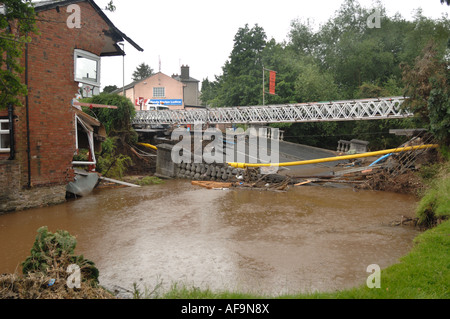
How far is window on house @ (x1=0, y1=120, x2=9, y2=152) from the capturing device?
11180mm

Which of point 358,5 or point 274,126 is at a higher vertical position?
point 358,5

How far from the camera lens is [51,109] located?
12289 mm

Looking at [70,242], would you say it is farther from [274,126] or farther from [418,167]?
[274,126]

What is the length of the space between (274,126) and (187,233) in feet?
88.7

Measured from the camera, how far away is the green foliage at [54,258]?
15.9 ft

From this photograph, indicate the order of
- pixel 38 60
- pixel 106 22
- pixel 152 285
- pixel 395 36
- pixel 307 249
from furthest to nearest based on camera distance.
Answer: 1. pixel 395 36
2. pixel 106 22
3. pixel 38 60
4. pixel 307 249
5. pixel 152 285

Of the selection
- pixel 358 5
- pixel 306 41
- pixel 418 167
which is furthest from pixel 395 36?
pixel 418 167

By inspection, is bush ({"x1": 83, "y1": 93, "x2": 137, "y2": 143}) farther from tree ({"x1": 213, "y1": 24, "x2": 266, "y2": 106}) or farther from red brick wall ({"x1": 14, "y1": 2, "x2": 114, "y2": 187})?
tree ({"x1": 213, "y1": 24, "x2": 266, "y2": 106})

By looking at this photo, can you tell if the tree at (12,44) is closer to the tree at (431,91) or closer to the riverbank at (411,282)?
the riverbank at (411,282)

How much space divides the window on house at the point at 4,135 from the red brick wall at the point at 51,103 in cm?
37

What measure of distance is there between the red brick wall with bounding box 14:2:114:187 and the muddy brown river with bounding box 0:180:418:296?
5.20 feet

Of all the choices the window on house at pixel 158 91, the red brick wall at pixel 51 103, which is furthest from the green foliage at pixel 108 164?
the window on house at pixel 158 91

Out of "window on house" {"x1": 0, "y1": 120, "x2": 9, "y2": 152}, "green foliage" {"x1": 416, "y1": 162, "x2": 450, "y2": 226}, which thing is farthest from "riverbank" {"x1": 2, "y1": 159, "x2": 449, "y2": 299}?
"window on house" {"x1": 0, "y1": 120, "x2": 9, "y2": 152}

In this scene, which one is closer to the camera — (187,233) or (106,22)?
(187,233)
